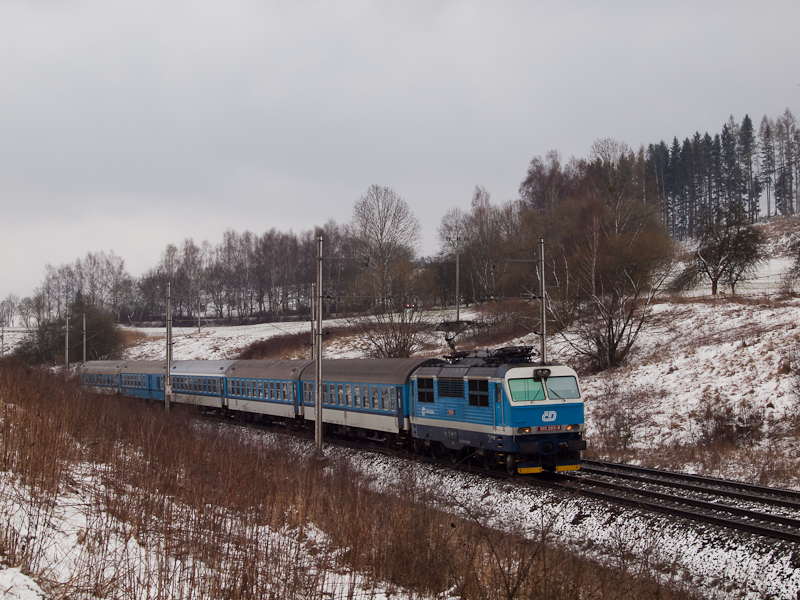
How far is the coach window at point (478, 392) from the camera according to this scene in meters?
16.9

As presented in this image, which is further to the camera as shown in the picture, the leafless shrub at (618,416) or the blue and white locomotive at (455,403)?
the leafless shrub at (618,416)

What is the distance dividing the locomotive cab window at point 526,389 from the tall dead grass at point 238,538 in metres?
3.43

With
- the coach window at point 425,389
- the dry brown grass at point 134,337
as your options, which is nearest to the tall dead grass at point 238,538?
the coach window at point 425,389

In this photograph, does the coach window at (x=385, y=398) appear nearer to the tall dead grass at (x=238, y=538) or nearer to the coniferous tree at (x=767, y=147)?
the tall dead grass at (x=238, y=538)

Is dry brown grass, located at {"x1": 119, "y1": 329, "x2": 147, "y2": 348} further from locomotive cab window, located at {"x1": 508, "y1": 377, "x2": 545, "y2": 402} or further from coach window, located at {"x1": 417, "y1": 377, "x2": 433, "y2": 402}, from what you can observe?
locomotive cab window, located at {"x1": 508, "y1": 377, "x2": 545, "y2": 402}

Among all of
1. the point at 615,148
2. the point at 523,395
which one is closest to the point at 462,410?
the point at 523,395

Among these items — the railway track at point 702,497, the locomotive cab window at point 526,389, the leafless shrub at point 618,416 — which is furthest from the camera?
the leafless shrub at point 618,416

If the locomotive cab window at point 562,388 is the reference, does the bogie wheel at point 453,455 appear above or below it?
below

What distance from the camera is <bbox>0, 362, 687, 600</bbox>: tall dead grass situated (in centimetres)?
651

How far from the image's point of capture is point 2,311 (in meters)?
129

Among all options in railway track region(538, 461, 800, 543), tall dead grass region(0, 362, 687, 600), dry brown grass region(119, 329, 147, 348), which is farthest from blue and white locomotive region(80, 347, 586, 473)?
dry brown grass region(119, 329, 147, 348)

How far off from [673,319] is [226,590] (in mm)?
34770

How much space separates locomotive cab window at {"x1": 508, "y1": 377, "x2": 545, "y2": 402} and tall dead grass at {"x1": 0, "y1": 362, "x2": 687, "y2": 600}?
3.43m

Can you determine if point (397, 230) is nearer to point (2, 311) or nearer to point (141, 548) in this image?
point (141, 548)
